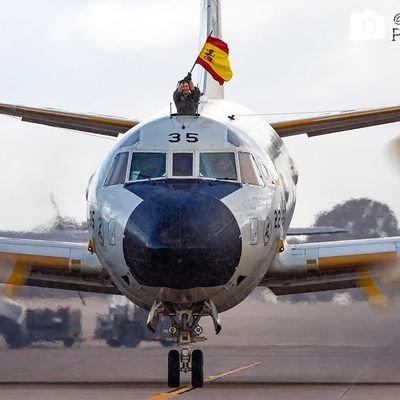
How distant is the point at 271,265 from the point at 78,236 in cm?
509

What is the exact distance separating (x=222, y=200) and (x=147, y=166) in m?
1.53

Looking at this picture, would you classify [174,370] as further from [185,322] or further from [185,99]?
[185,99]

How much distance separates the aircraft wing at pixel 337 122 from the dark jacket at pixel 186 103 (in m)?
6.78

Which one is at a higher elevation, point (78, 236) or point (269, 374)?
point (78, 236)

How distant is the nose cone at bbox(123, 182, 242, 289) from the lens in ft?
73.9

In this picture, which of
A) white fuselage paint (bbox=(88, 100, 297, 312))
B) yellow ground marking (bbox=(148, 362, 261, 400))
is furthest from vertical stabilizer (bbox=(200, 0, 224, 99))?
white fuselage paint (bbox=(88, 100, 297, 312))

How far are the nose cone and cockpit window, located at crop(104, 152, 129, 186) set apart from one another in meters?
1.01

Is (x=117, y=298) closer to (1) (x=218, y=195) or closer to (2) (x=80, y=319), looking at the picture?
(2) (x=80, y=319)

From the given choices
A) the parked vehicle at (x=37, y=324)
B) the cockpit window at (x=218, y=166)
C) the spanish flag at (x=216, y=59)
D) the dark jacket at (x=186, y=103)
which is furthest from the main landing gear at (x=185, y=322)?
the parked vehicle at (x=37, y=324)

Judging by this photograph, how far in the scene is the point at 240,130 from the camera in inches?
1043

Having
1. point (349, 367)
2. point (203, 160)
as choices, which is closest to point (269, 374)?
point (349, 367)

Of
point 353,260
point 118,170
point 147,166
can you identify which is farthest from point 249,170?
point 353,260

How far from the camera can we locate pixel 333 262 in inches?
1094

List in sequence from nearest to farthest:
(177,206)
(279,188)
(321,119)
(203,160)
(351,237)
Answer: (177,206) → (203,160) → (279,188) → (321,119) → (351,237)
